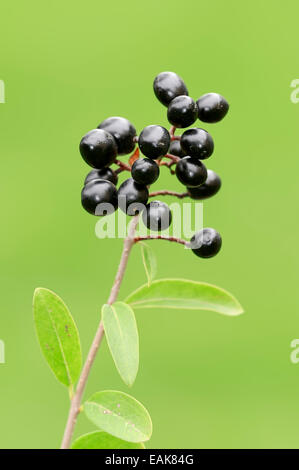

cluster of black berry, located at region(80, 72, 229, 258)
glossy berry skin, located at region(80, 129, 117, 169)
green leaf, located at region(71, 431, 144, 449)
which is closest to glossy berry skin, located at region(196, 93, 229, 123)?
cluster of black berry, located at region(80, 72, 229, 258)

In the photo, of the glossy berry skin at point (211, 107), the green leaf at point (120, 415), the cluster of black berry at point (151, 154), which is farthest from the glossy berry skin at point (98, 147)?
the green leaf at point (120, 415)

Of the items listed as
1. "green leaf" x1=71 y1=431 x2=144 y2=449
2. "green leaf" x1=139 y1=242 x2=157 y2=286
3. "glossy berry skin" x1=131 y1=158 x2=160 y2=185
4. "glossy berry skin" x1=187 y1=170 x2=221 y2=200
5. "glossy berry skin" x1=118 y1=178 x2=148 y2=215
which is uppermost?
"glossy berry skin" x1=187 y1=170 x2=221 y2=200

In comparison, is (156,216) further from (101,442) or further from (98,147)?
(101,442)

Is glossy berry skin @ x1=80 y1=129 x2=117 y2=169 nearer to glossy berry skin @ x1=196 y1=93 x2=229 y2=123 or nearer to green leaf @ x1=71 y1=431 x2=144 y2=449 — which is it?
glossy berry skin @ x1=196 y1=93 x2=229 y2=123

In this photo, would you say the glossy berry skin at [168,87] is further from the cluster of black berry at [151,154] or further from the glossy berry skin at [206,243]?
the glossy berry skin at [206,243]
